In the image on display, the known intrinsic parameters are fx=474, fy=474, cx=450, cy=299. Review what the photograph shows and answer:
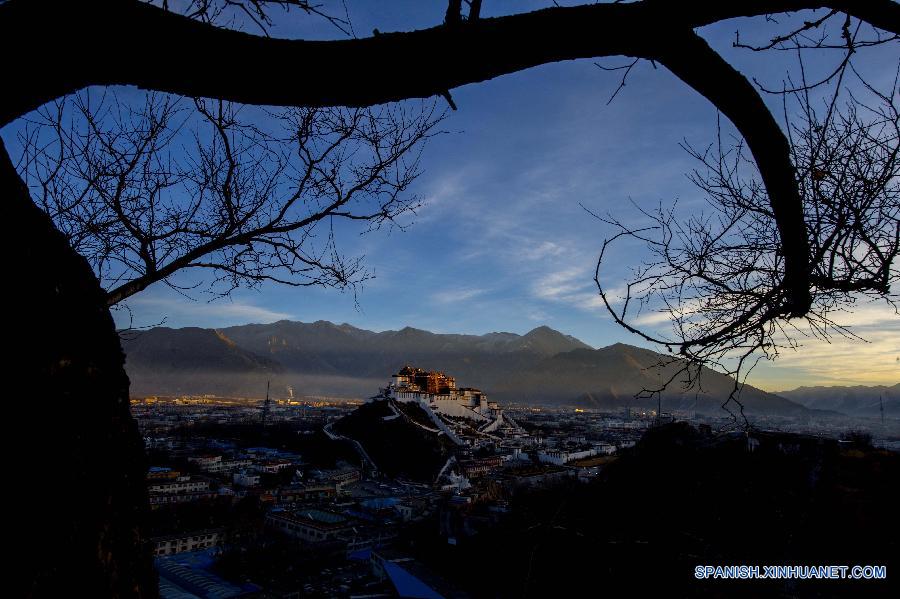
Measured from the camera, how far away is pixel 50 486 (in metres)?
0.63

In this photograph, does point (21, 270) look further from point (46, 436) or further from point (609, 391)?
point (609, 391)

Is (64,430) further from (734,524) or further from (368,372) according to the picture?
(368,372)

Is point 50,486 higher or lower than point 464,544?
higher

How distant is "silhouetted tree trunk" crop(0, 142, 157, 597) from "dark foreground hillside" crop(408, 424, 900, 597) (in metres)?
0.75

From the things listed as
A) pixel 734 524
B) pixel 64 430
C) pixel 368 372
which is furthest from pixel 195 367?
pixel 64 430

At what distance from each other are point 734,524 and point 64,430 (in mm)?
4851

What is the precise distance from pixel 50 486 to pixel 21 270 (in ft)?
1.03

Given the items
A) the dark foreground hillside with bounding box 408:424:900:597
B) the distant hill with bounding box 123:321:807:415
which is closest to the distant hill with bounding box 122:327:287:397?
the distant hill with bounding box 123:321:807:415

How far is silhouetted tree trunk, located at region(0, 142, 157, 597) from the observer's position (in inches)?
23.9

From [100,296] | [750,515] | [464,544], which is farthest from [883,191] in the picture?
[464,544]

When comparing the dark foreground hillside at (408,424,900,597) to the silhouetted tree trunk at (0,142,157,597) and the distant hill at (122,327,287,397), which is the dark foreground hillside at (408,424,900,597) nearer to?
the silhouetted tree trunk at (0,142,157,597)

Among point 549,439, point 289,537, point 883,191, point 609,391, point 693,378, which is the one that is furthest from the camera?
point 609,391

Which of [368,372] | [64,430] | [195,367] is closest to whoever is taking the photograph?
[64,430]

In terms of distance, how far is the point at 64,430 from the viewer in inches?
26.5
